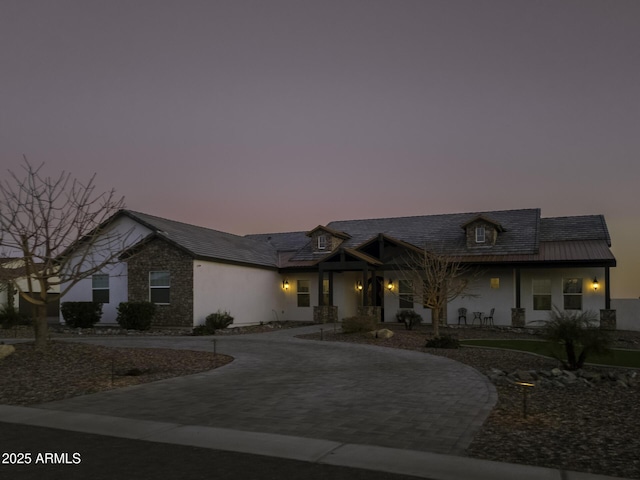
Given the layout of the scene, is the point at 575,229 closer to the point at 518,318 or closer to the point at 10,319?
the point at 518,318

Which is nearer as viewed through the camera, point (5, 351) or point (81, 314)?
point (5, 351)

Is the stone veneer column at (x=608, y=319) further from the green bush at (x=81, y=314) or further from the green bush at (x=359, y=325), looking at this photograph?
the green bush at (x=81, y=314)

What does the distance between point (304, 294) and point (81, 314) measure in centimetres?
1223

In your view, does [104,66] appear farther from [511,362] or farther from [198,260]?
[511,362]

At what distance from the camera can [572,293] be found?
28266 mm

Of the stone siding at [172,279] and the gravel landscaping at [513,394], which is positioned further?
the stone siding at [172,279]

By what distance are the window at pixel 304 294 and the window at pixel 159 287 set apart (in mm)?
8996

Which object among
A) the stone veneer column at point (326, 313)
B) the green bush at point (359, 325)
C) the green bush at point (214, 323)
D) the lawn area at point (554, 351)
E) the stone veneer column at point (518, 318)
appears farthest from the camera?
the stone veneer column at point (326, 313)

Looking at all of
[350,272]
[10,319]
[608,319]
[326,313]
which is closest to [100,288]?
[10,319]

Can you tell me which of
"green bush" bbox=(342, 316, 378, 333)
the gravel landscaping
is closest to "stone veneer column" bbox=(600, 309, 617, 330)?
the gravel landscaping

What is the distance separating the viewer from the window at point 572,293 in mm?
28172

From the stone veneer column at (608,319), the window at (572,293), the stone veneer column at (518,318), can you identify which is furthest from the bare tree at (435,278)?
the stone veneer column at (608,319)

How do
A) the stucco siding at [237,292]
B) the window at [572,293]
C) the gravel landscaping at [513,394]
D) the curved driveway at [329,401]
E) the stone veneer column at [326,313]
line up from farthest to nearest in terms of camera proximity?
the stone veneer column at [326,313]
the window at [572,293]
the stucco siding at [237,292]
the curved driveway at [329,401]
the gravel landscaping at [513,394]

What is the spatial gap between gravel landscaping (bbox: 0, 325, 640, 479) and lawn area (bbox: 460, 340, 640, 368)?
0.57 m
